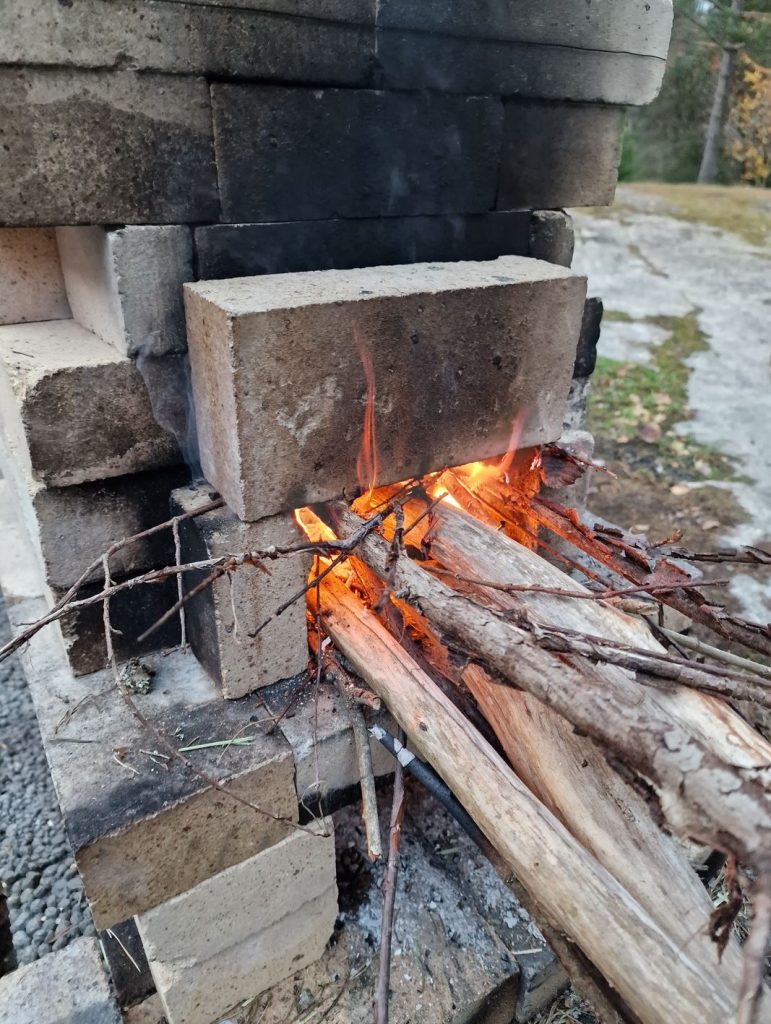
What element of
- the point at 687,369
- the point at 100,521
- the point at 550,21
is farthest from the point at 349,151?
the point at 687,369

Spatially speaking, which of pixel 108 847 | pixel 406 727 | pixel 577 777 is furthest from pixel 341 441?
pixel 108 847

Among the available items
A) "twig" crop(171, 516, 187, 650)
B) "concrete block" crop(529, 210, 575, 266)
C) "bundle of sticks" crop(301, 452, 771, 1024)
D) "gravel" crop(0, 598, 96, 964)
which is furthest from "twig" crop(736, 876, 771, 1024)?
"gravel" crop(0, 598, 96, 964)

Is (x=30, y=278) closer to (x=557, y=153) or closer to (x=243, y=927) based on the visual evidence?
Result: (x=557, y=153)

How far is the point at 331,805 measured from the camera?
2.24 m

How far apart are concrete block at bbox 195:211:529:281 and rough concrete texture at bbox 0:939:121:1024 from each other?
2.15 metres

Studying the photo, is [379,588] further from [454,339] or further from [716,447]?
[716,447]

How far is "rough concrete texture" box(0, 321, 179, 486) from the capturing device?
1892 mm

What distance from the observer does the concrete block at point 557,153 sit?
229 cm

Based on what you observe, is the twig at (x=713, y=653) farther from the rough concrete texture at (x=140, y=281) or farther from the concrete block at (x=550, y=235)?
the rough concrete texture at (x=140, y=281)

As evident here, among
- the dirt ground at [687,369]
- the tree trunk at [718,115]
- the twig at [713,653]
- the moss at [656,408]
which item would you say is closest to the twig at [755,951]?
the twig at [713,653]

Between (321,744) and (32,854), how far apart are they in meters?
1.57

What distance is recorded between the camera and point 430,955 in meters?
2.32

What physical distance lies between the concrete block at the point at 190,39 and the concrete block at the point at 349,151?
0.18 ft

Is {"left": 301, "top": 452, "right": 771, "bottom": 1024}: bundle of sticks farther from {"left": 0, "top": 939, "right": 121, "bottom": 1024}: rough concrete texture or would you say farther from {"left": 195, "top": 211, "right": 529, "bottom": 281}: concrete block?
{"left": 0, "top": 939, "right": 121, "bottom": 1024}: rough concrete texture
